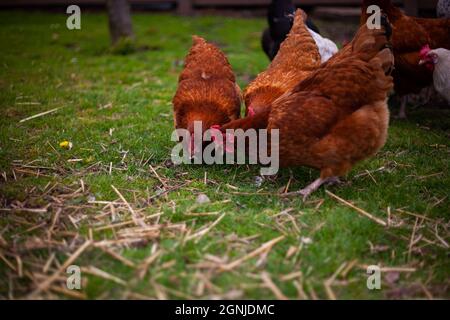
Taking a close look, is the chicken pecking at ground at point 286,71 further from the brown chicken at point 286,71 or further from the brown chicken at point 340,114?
the brown chicken at point 340,114

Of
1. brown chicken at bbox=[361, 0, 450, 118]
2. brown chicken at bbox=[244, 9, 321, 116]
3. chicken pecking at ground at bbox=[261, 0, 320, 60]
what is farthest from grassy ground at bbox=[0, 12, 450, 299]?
chicken pecking at ground at bbox=[261, 0, 320, 60]

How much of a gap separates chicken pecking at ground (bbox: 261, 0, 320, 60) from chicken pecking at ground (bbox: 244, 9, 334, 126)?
1.05 metres

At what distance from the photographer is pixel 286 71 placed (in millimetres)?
4285

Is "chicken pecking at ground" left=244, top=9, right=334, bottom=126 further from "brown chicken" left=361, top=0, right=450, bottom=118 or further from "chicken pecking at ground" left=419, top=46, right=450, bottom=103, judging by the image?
→ "chicken pecking at ground" left=419, top=46, right=450, bottom=103

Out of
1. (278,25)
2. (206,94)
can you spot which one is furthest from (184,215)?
(278,25)

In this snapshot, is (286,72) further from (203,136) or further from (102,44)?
(102,44)

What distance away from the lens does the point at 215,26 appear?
9945 mm

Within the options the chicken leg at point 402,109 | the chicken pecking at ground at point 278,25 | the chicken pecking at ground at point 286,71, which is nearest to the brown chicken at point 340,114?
the chicken pecking at ground at point 286,71

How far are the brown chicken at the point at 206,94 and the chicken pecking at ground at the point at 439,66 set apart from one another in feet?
7.00

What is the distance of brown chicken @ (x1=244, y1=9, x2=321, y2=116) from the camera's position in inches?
156

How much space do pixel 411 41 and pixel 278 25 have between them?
183cm

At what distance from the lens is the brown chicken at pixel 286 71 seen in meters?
3.97

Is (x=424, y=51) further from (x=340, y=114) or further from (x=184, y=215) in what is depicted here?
(x=184, y=215)
